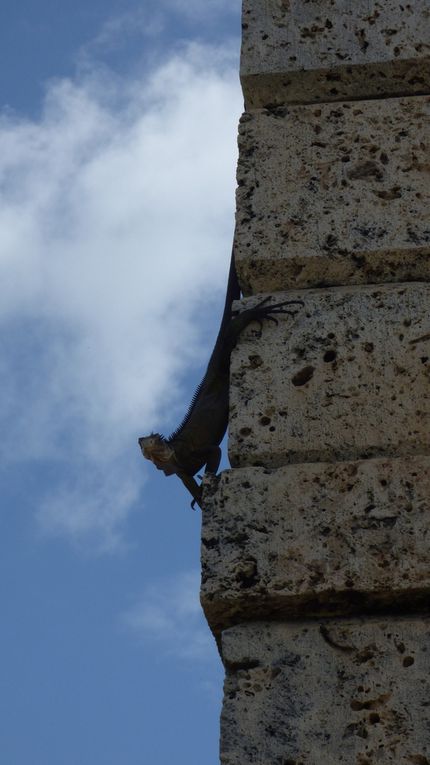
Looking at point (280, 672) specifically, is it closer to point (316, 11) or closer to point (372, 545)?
point (372, 545)

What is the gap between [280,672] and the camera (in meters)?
3.38

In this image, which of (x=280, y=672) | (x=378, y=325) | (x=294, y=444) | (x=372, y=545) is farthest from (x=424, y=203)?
(x=280, y=672)

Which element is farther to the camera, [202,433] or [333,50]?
[333,50]

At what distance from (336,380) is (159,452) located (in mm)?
658

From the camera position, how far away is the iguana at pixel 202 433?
4.17 metres

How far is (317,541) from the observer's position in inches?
139

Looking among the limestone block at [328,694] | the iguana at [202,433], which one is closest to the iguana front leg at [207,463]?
the iguana at [202,433]

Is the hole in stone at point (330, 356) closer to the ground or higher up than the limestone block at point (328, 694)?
higher up

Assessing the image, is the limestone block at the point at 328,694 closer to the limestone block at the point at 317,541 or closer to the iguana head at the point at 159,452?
the limestone block at the point at 317,541

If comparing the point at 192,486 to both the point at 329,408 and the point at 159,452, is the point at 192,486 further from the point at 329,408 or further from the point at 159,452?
the point at 329,408

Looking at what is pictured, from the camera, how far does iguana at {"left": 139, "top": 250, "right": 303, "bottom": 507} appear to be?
417 cm

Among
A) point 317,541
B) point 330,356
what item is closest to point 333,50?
point 330,356

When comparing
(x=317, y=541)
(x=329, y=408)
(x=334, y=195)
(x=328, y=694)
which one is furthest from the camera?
(x=334, y=195)

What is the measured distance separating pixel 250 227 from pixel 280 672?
1352mm
